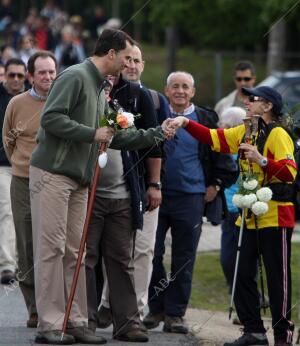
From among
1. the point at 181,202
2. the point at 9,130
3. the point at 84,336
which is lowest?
the point at 84,336

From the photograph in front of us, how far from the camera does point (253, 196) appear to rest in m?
9.12

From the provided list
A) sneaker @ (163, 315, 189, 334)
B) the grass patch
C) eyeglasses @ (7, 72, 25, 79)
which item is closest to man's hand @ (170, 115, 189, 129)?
sneaker @ (163, 315, 189, 334)

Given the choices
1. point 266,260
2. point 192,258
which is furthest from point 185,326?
point 266,260

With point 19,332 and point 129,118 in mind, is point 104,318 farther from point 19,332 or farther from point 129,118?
point 129,118

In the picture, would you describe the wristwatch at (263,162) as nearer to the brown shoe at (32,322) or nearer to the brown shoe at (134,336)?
the brown shoe at (134,336)

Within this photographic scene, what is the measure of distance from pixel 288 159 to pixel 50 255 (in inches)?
70.9

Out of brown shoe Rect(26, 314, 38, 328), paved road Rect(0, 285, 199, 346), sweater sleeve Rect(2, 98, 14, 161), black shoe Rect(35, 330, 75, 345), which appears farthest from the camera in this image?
sweater sleeve Rect(2, 98, 14, 161)

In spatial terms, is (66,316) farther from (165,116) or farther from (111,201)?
(165,116)

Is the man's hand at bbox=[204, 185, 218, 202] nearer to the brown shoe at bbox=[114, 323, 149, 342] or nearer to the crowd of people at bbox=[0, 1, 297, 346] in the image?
the crowd of people at bbox=[0, 1, 297, 346]

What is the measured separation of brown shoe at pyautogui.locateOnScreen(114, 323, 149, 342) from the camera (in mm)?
9500

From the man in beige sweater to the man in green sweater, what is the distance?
106 cm

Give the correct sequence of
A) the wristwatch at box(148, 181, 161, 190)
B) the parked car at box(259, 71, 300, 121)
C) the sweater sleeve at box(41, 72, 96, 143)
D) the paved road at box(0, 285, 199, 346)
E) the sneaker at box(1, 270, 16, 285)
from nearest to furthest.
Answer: the sweater sleeve at box(41, 72, 96, 143)
the paved road at box(0, 285, 199, 346)
the wristwatch at box(148, 181, 161, 190)
the sneaker at box(1, 270, 16, 285)
the parked car at box(259, 71, 300, 121)

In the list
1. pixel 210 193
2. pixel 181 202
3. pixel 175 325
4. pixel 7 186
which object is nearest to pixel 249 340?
pixel 175 325

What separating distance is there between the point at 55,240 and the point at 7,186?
3572 millimetres
